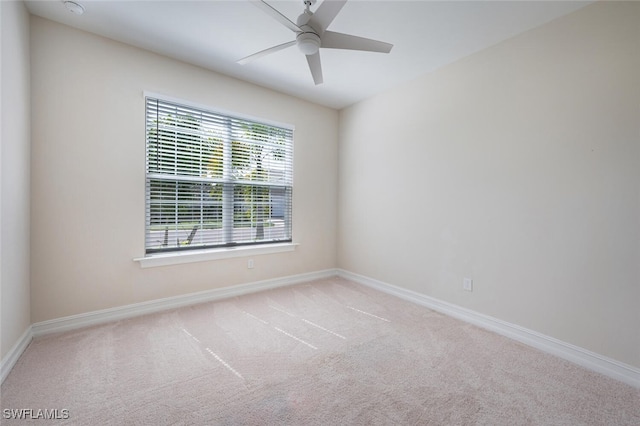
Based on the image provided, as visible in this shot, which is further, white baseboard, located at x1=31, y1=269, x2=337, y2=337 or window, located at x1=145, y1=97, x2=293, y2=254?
window, located at x1=145, y1=97, x2=293, y2=254

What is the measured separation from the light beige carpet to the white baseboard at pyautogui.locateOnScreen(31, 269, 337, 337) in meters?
0.12

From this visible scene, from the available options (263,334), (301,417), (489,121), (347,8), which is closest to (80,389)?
(263,334)

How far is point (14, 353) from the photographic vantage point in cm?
204

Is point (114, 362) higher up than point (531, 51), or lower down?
lower down

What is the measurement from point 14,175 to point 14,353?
1317 millimetres

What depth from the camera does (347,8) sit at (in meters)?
2.24

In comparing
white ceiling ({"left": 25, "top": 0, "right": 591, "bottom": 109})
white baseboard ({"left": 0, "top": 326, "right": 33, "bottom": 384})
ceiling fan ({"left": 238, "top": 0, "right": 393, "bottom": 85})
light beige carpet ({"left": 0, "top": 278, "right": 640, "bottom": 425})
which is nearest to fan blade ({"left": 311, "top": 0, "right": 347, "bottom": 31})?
ceiling fan ({"left": 238, "top": 0, "right": 393, "bottom": 85})

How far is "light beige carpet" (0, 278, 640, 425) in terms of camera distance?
63.1 inches

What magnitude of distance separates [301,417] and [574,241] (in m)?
2.44

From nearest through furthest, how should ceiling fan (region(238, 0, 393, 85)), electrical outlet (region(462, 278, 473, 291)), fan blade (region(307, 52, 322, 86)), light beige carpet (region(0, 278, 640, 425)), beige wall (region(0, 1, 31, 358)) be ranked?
light beige carpet (region(0, 278, 640, 425)) < ceiling fan (region(238, 0, 393, 85)) < beige wall (region(0, 1, 31, 358)) < fan blade (region(307, 52, 322, 86)) < electrical outlet (region(462, 278, 473, 291))

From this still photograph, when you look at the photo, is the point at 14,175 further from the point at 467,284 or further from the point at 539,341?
the point at 539,341

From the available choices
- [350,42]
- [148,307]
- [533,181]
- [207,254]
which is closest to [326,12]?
[350,42]

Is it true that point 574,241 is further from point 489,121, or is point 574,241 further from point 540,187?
point 489,121

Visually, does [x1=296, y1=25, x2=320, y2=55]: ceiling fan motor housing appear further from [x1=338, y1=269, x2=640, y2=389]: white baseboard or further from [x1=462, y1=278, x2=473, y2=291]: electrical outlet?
[x1=338, y1=269, x2=640, y2=389]: white baseboard
